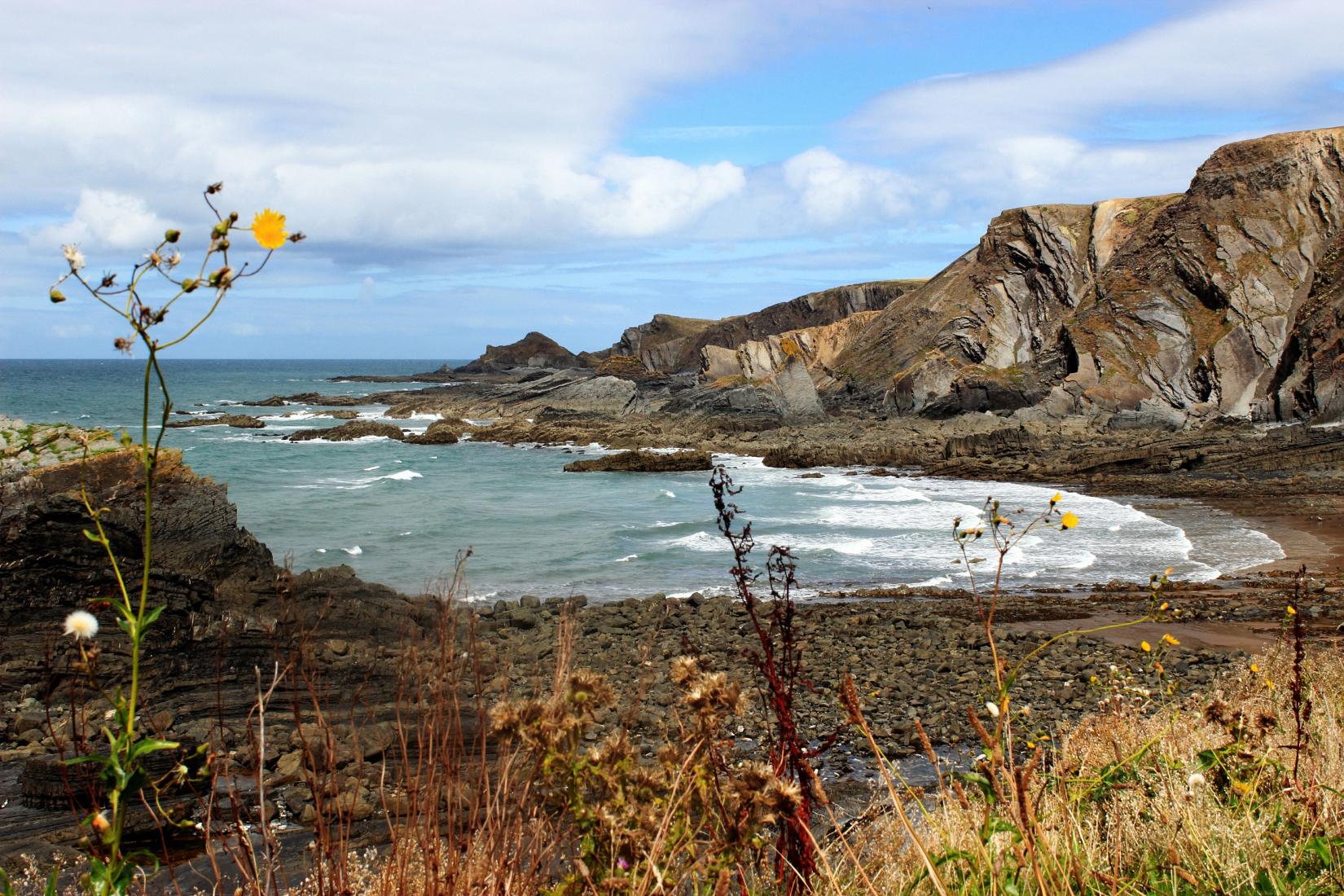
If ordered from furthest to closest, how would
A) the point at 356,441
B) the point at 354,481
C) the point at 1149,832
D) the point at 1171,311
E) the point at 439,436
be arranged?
the point at 356,441
the point at 439,436
the point at 1171,311
the point at 354,481
the point at 1149,832

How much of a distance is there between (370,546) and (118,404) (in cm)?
6613

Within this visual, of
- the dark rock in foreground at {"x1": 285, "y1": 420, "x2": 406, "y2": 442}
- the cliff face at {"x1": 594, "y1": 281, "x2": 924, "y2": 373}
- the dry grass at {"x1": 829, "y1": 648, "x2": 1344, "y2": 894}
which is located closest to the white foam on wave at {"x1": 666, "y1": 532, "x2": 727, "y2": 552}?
the dry grass at {"x1": 829, "y1": 648, "x2": 1344, "y2": 894}

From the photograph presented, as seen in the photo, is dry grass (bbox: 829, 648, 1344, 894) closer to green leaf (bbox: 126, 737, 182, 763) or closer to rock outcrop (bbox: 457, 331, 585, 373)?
green leaf (bbox: 126, 737, 182, 763)

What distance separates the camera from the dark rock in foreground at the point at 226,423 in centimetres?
5884

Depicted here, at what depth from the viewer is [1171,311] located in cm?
4972

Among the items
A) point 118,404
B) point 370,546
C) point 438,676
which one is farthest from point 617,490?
point 118,404

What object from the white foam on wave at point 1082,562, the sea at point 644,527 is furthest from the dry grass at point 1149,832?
the white foam on wave at point 1082,562

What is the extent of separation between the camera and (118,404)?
254ft

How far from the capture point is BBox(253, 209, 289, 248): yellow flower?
1.46 meters

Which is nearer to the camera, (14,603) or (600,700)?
(600,700)

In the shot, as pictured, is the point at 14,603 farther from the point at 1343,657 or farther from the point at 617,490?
the point at 617,490

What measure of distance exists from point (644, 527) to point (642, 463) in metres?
13.4

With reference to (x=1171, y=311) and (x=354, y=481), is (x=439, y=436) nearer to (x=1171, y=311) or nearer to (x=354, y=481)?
(x=354, y=481)

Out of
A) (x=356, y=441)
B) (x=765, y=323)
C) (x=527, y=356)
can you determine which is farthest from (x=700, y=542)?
(x=527, y=356)
